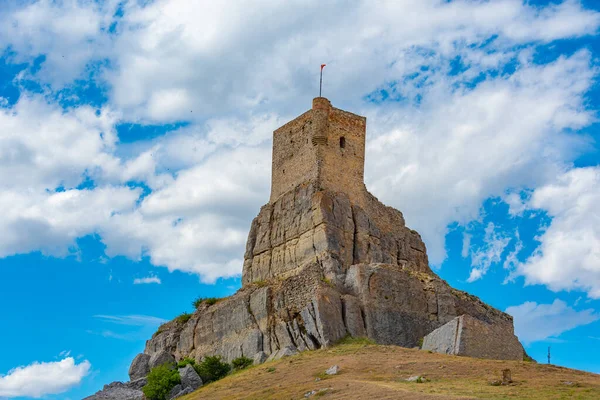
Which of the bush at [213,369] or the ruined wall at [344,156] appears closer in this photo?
the bush at [213,369]

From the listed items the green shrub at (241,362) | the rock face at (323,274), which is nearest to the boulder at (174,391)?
the green shrub at (241,362)

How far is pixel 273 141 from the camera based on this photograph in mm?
65625

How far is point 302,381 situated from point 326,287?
38.1ft

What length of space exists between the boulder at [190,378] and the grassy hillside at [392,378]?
10.2 feet

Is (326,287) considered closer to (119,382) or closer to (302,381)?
(302,381)

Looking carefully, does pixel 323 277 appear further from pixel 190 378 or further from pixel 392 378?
pixel 392 378

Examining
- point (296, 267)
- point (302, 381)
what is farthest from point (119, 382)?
point (302, 381)

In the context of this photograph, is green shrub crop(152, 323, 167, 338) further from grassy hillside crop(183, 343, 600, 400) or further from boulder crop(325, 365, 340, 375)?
boulder crop(325, 365, 340, 375)

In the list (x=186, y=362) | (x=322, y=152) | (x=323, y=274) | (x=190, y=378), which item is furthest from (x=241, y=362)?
(x=322, y=152)

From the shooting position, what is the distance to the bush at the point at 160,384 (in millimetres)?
53281

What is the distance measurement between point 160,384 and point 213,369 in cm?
317

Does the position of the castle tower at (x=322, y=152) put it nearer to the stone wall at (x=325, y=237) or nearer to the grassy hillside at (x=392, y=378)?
the stone wall at (x=325, y=237)

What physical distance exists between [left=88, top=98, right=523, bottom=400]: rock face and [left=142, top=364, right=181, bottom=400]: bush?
13.1 feet

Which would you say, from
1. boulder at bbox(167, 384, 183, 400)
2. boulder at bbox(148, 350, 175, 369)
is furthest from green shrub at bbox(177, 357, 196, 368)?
boulder at bbox(167, 384, 183, 400)
